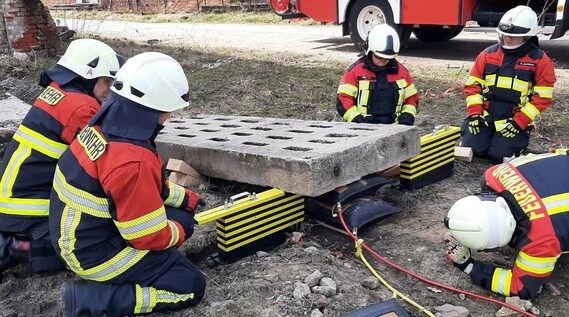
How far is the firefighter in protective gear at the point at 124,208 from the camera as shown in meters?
2.61

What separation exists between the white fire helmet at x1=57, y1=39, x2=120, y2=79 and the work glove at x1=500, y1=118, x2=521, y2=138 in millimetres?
3586

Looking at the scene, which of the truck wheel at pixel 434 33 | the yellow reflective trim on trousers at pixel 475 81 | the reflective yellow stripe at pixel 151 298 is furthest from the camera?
the truck wheel at pixel 434 33

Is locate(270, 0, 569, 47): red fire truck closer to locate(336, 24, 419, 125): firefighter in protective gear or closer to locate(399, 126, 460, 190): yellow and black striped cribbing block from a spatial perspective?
locate(336, 24, 419, 125): firefighter in protective gear

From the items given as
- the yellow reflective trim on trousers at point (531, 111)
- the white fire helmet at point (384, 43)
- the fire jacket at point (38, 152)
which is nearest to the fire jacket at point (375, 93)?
the white fire helmet at point (384, 43)

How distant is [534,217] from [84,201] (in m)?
2.28

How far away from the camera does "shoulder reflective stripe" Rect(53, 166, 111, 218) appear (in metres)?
2.68

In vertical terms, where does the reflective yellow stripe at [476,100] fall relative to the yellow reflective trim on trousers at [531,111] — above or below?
above

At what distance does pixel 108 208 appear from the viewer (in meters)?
2.69

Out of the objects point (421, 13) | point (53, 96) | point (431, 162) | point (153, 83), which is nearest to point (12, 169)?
point (53, 96)

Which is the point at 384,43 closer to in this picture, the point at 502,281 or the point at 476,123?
the point at 476,123

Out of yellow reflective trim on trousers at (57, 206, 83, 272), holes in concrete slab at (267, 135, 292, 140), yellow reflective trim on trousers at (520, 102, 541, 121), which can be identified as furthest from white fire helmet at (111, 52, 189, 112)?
yellow reflective trim on trousers at (520, 102, 541, 121)

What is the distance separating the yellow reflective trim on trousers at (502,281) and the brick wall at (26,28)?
7665mm

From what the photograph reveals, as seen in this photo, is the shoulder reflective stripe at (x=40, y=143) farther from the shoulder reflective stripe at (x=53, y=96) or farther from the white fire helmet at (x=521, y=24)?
the white fire helmet at (x=521, y=24)

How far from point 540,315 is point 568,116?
4.14 m
